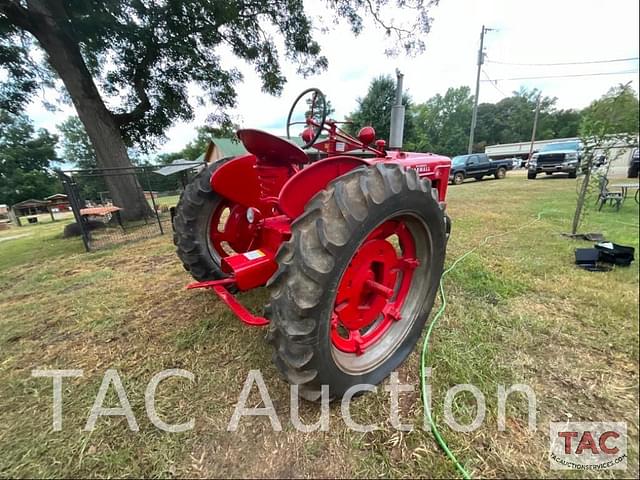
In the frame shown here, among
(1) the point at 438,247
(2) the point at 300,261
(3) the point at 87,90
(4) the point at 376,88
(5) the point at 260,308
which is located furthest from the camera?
(4) the point at 376,88

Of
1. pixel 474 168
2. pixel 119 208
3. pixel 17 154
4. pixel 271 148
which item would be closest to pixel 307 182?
pixel 271 148

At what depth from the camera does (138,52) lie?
19.4 feet

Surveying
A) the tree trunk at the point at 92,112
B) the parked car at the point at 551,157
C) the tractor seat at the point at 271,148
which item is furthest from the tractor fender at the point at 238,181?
the parked car at the point at 551,157

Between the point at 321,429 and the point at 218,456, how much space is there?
1.46 ft

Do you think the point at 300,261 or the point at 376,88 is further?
the point at 376,88

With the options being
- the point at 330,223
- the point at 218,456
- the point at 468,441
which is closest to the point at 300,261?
the point at 330,223

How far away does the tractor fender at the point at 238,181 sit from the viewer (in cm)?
194

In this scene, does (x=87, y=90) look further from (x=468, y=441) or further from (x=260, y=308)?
(x=468, y=441)

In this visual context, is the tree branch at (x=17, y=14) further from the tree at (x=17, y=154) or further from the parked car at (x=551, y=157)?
the parked car at (x=551, y=157)

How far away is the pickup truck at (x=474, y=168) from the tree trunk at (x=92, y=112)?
510 inches

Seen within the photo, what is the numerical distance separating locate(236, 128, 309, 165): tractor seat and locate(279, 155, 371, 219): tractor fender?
23 cm

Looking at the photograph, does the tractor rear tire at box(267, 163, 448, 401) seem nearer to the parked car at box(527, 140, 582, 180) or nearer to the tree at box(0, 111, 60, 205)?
the tree at box(0, 111, 60, 205)

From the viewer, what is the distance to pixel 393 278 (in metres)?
1.69

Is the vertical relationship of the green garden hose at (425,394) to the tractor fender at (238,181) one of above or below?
below
